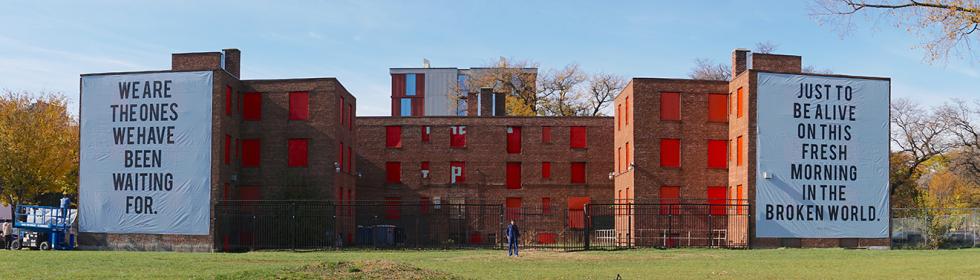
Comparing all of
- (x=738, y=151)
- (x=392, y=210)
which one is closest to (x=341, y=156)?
(x=392, y=210)

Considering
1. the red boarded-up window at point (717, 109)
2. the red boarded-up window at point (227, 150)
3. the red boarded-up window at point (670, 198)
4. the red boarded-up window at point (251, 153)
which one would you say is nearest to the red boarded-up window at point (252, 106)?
the red boarded-up window at point (251, 153)

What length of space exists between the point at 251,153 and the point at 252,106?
7.52 ft

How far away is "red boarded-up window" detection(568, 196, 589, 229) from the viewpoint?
198 ft

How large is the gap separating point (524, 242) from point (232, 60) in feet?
57.6

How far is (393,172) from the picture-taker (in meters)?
62.8

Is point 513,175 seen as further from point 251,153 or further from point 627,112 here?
point 251,153

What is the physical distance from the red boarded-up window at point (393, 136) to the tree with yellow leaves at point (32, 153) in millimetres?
17750

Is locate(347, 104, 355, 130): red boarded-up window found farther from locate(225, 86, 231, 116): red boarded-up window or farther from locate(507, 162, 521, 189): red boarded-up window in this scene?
locate(507, 162, 521, 189): red boarded-up window

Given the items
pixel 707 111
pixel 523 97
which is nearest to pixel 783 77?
pixel 707 111

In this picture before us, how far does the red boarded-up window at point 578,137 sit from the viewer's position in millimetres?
62281

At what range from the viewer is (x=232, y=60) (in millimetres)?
52781

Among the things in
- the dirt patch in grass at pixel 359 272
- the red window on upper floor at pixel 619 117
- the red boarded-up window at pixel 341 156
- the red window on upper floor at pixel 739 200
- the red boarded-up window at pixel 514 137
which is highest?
the red window on upper floor at pixel 619 117

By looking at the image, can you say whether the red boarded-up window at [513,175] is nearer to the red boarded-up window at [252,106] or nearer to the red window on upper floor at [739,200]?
the red window on upper floor at [739,200]

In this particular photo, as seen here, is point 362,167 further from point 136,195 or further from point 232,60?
point 136,195
